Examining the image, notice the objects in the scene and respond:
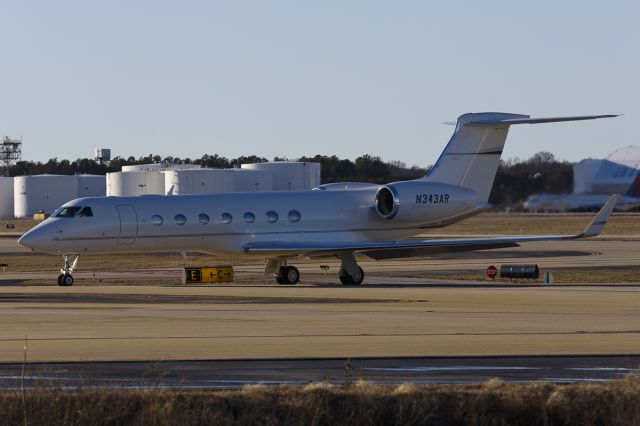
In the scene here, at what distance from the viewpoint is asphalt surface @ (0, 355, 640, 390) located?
14391 mm

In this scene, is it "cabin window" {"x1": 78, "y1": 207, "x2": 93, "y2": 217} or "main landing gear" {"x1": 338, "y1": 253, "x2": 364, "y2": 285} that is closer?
"cabin window" {"x1": 78, "y1": 207, "x2": 93, "y2": 217}

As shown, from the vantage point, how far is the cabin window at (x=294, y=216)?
38469 mm

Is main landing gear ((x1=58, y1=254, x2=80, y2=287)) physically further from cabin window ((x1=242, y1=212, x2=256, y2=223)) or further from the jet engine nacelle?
the jet engine nacelle

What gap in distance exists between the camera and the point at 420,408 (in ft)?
39.9

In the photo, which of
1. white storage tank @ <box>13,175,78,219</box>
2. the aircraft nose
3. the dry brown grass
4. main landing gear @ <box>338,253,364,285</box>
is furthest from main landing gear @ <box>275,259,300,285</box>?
white storage tank @ <box>13,175,78,219</box>

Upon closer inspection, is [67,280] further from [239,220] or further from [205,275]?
[239,220]

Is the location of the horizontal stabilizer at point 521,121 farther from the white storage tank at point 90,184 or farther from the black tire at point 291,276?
the white storage tank at point 90,184

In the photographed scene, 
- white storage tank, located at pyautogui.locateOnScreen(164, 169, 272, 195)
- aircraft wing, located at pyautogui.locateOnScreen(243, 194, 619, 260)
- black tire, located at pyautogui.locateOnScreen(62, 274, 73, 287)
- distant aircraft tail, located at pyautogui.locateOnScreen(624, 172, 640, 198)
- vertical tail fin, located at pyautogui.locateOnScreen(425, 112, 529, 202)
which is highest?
white storage tank, located at pyautogui.locateOnScreen(164, 169, 272, 195)

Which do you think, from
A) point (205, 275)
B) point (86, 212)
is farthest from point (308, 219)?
point (86, 212)

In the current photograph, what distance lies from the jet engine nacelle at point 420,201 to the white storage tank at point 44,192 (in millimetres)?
95724

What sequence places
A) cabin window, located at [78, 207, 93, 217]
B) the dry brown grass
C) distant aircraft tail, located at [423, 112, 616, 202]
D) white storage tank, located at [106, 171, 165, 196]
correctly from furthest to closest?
white storage tank, located at [106, 171, 165, 196]
distant aircraft tail, located at [423, 112, 616, 202]
cabin window, located at [78, 207, 93, 217]
the dry brown grass

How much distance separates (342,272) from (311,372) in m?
21.4

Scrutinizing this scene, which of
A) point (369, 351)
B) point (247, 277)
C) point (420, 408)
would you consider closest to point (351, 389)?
point (420, 408)

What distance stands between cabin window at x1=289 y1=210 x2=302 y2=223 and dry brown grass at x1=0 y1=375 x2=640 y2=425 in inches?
1011
